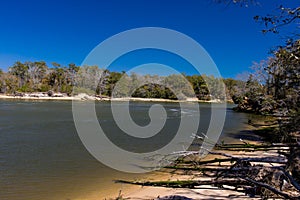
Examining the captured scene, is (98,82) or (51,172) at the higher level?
(98,82)

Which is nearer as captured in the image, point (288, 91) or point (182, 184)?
point (182, 184)

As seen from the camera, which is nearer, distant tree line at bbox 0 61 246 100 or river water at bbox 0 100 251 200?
river water at bbox 0 100 251 200

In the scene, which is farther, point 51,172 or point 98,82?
point 98,82

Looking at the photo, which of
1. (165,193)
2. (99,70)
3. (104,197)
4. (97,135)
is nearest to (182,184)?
(165,193)

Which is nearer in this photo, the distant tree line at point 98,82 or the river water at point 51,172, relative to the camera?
the river water at point 51,172

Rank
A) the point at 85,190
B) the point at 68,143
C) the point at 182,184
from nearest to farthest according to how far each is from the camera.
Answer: the point at 182,184
the point at 85,190
the point at 68,143

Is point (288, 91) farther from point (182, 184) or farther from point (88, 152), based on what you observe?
point (88, 152)

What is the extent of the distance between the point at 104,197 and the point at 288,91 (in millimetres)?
4277

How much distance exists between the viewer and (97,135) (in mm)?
13180

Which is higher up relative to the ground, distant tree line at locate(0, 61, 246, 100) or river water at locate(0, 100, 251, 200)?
distant tree line at locate(0, 61, 246, 100)

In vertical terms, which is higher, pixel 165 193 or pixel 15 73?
pixel 15 73

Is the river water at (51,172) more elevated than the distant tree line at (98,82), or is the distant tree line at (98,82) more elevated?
the distant tree line at (98,82)

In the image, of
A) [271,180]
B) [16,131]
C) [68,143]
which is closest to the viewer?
[271,180]

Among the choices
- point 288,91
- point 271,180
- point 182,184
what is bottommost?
point 182,184
